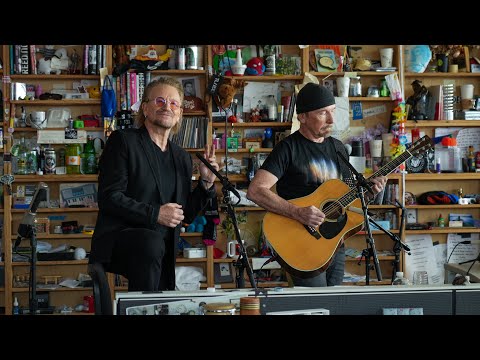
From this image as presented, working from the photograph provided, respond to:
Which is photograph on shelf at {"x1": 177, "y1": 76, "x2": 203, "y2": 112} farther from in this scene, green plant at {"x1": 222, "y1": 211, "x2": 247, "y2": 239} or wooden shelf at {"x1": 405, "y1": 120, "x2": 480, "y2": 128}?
wooden shelf at {"x1": 405, "y1": 120, "x2": 480, "y2": 128}

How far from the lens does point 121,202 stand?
11.0 ft

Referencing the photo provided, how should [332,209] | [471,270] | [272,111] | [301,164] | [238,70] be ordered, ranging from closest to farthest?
[301,164]
[332,209]
[471,270]
[238,70]
[272,111]

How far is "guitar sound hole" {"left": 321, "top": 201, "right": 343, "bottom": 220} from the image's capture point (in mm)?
4102

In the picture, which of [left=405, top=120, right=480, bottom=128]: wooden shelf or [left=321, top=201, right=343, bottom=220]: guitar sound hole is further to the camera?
[left=405, top=120, right=480, bottom=128]: wooden shelf

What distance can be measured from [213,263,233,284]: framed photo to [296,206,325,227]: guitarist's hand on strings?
2637mm

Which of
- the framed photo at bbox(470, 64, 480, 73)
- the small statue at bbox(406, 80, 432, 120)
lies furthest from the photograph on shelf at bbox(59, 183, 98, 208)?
the framed photo at bbox(470, 64, 480, 73)

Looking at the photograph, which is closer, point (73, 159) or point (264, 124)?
point (73, 159)

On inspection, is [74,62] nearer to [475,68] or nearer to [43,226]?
[43,226]

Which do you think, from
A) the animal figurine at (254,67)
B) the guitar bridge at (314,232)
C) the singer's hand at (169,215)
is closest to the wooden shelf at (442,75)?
the animal figurine at (254,67)

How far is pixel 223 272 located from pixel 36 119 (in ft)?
6.81

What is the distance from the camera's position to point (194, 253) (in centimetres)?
641

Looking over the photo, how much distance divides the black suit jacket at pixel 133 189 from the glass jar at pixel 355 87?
3.26m

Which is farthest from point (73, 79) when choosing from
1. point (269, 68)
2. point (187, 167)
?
point (187, 167)

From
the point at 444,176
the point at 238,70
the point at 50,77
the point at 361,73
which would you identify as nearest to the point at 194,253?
the point at 238,70
